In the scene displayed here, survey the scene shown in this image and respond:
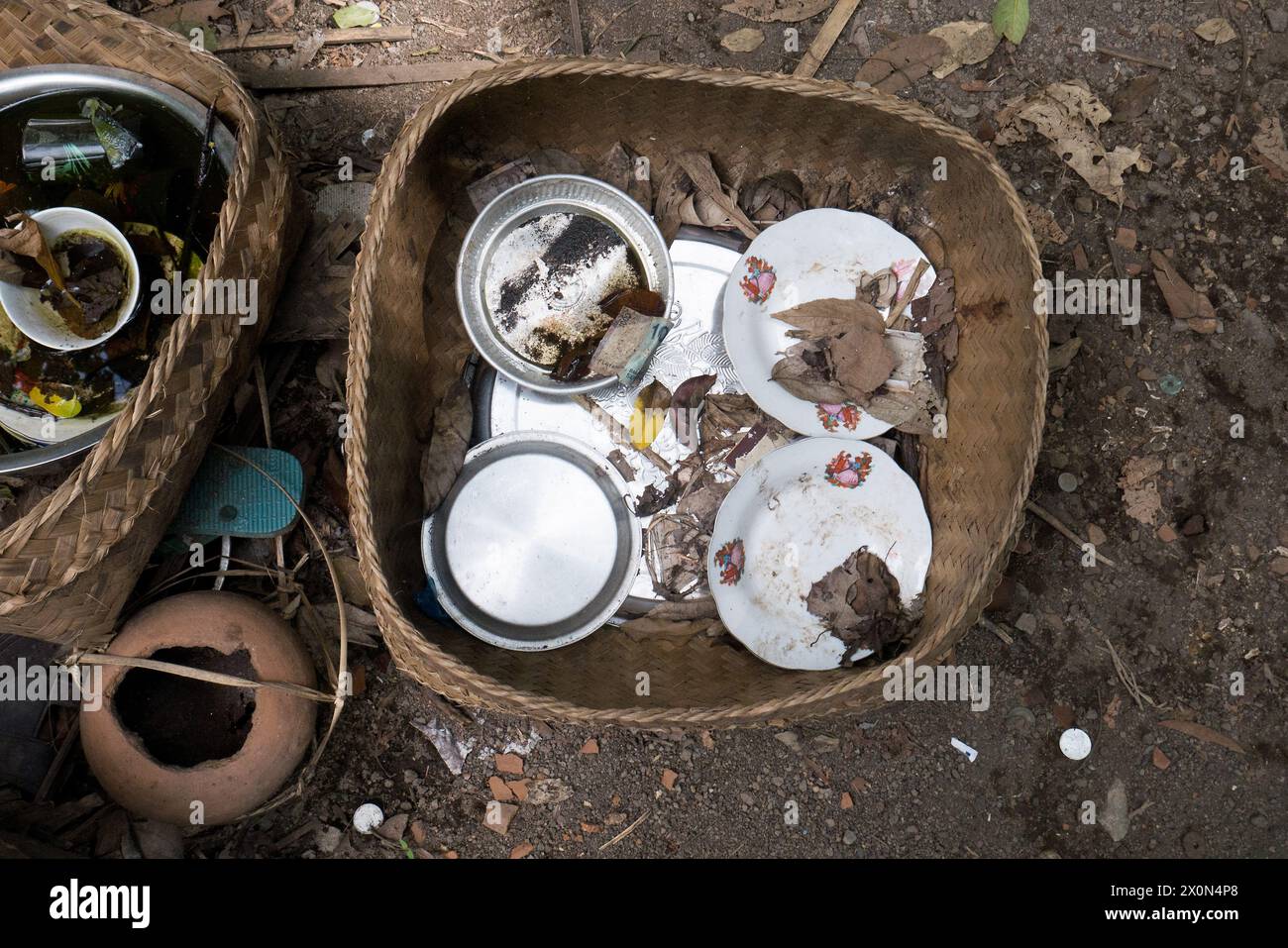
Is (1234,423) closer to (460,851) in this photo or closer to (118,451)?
(460,851)

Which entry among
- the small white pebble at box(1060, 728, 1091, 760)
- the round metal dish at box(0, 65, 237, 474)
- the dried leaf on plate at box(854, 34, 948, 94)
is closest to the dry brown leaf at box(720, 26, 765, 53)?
the dried leaf on plate at box(854, 34, 948, 94)

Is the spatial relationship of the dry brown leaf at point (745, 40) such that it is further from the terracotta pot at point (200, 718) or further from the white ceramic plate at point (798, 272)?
the terracotta pot at point (200, 718)

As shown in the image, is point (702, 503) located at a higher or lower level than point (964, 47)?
lower

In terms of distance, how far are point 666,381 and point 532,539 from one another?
1.97ft

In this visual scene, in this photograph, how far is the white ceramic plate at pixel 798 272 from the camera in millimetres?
2410

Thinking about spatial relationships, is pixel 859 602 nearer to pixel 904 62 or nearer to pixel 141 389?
pixel 904 62

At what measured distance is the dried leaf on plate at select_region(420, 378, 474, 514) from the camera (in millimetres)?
2363

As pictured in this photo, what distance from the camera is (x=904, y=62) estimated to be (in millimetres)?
2738

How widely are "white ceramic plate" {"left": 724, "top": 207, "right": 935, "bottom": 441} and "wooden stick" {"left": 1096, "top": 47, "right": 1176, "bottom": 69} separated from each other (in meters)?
1.07

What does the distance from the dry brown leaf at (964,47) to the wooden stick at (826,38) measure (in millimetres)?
285

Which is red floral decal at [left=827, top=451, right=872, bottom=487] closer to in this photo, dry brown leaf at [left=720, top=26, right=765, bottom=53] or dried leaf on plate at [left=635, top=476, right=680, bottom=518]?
dried leaf on plate at [left=635, top=476, right=680, bottom=518]

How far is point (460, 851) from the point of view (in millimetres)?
2516

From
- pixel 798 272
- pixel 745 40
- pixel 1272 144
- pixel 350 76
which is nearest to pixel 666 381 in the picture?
pixel 798 272

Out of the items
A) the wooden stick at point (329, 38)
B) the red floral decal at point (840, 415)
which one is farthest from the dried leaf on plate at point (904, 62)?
the wooden stick at point (329, 38)
